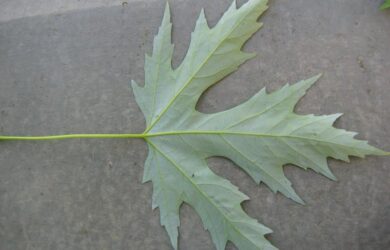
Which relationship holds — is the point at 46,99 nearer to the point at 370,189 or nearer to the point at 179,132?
the point at 179,132

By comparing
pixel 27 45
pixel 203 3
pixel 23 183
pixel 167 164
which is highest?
pixel 27 45

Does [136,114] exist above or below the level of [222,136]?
above

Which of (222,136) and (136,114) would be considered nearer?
(222,136)

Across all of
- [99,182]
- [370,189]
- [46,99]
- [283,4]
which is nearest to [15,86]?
[46,99]
